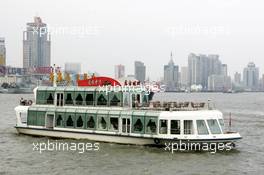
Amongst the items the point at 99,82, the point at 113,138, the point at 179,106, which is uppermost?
the point at 99,82

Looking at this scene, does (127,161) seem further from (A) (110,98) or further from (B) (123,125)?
(A) (110,98)

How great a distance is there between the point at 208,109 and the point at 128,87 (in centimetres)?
676

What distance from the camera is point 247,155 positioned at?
35.2 meters

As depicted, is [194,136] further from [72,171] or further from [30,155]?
[30,155]

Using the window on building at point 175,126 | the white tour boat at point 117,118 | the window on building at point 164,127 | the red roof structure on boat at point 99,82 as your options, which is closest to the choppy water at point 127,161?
the white tour boat at point 117,118

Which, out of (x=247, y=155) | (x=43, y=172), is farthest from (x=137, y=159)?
(x=247, y=155)

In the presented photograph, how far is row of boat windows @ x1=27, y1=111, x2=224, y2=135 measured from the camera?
112 ft

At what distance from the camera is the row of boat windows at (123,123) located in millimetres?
34281

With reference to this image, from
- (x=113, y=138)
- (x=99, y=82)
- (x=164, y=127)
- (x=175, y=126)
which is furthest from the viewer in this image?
(x=99, y=82)

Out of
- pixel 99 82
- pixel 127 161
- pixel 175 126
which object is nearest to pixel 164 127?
pixel 175 126

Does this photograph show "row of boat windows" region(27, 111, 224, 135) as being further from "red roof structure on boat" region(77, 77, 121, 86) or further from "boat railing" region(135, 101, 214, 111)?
"red roof structure on boat" region(77, 77, 121, 86)

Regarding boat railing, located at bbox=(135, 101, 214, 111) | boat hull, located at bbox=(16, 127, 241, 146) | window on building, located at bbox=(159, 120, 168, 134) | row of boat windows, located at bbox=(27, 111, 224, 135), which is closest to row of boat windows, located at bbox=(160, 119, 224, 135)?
row of boat windows, located at bbox=(27, 111, 224, 135)

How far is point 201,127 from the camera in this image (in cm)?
3419

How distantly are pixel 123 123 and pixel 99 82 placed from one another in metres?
4.91
